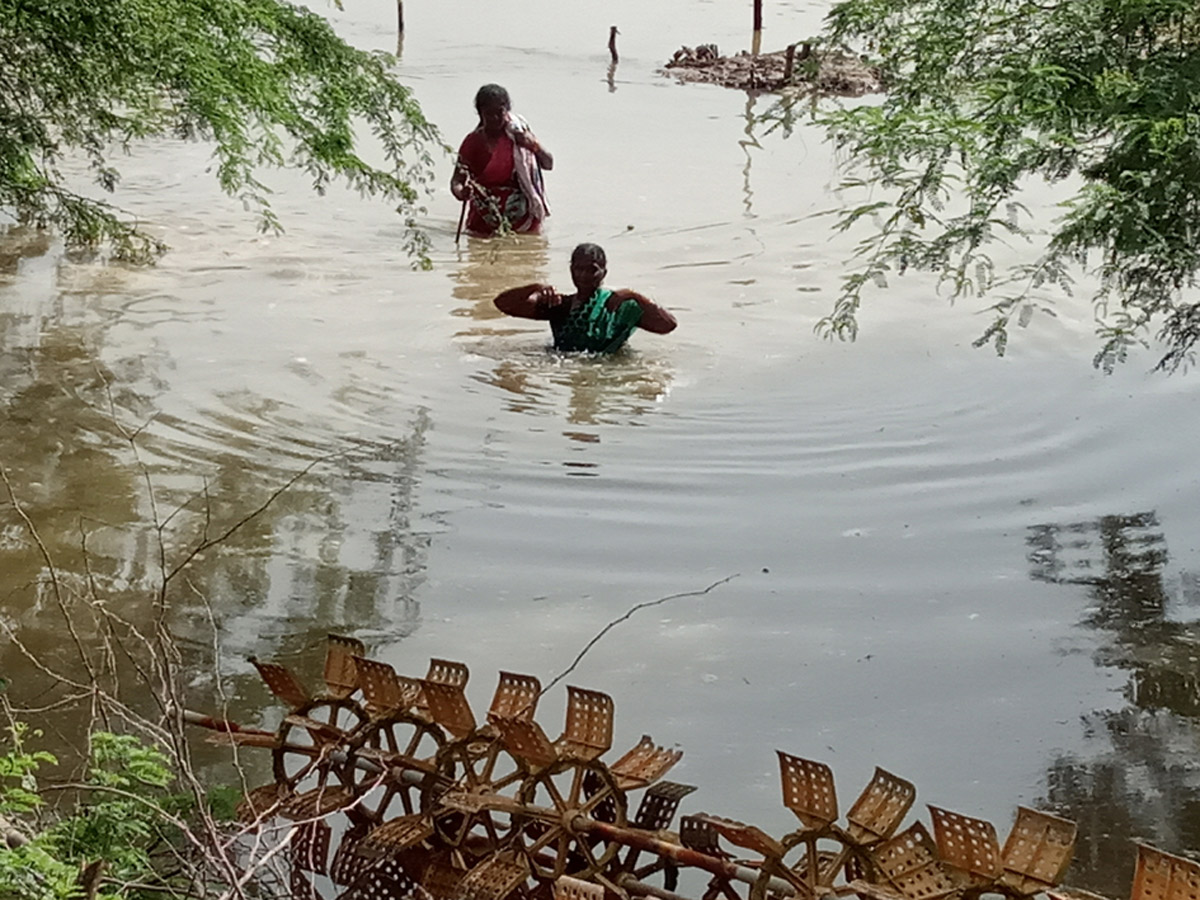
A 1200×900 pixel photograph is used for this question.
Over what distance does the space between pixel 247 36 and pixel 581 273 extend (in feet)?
11.3

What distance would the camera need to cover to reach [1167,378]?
10.7 meters

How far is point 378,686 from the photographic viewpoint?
13.7 ft

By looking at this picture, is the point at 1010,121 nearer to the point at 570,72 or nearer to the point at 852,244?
the point at 852,244

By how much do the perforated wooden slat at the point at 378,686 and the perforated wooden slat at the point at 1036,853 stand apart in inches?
63.5

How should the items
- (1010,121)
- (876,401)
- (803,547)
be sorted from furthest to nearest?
(876,401) → (803,547) → (1010,121)

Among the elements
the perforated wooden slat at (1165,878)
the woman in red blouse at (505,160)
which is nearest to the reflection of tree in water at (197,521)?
the perforated wooden slat at (1165,878)

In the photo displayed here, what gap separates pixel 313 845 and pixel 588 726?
2.73 ft

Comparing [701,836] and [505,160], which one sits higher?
[505,160]


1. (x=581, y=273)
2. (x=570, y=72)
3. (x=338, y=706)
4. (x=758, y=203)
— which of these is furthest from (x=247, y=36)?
(x=570, y=72)

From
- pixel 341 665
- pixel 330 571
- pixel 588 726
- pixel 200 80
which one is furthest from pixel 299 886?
pixel 200 80

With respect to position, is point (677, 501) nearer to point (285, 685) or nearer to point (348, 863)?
point (285, 685)

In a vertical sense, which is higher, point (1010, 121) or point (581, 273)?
point (1010, 121)

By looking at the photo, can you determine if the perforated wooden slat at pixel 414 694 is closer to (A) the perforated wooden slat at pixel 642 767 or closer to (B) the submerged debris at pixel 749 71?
(A) the perforated wooden slat at pixel 642 767

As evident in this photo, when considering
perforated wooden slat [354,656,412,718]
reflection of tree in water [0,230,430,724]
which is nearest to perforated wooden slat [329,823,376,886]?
perforated wooden slat [354,656,412,718]
